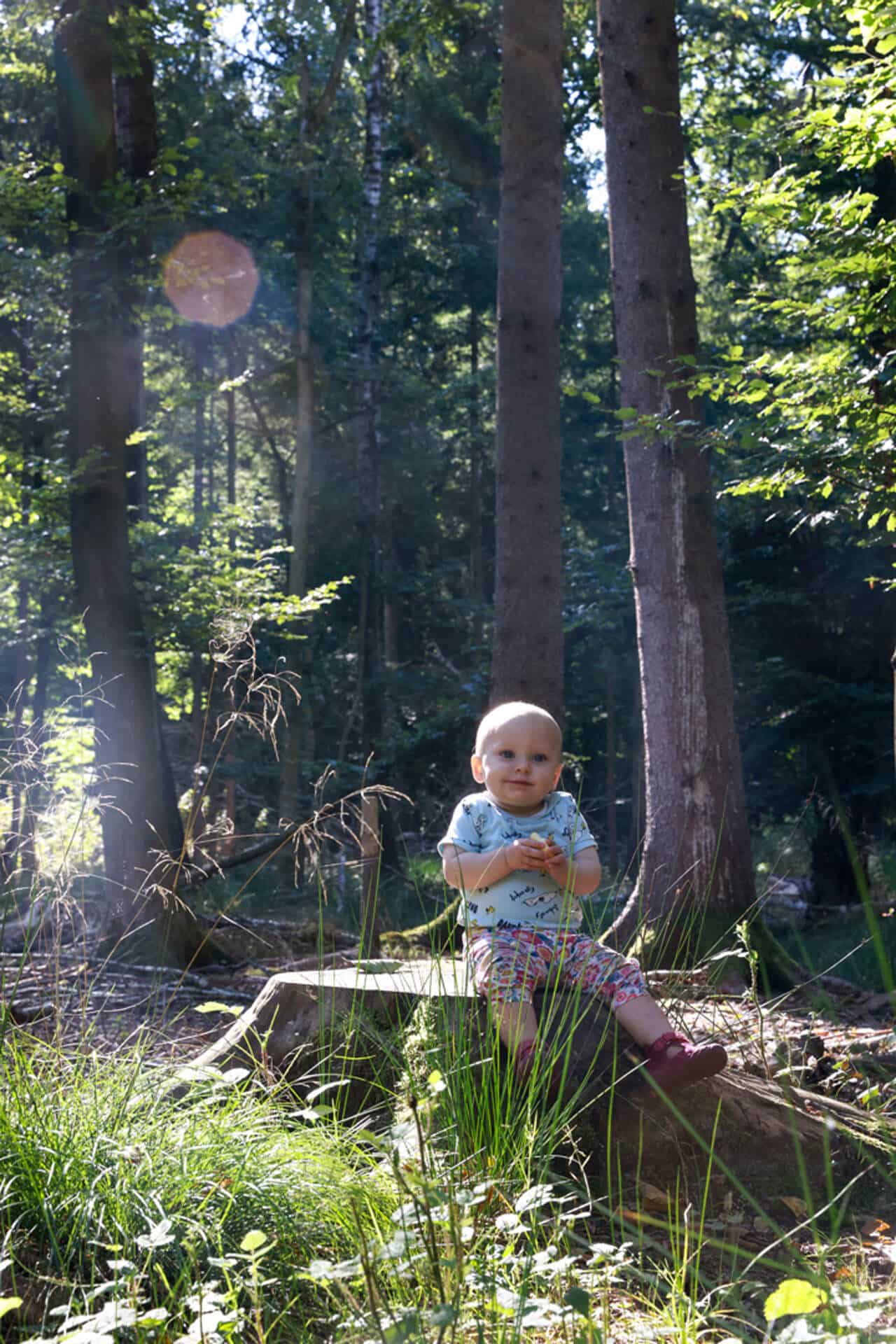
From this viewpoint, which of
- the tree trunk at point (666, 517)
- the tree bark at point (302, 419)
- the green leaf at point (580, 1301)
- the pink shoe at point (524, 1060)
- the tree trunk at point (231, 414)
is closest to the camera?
the green leaf at point (580, 1301)

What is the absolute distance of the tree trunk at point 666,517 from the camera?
21.9 feet

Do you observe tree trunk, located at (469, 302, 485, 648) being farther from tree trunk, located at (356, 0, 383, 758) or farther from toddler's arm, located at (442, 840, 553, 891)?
toddler's arm, located at (442, 840, 553, 891)

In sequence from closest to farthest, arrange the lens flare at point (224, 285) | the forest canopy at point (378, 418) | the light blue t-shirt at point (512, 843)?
the light blue t-shirt at point (512, 843)
the forest canopy at point (378, 418)
the lens flare at point (224, 285)

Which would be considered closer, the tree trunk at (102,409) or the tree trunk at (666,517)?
the tree trunk at (666,517)

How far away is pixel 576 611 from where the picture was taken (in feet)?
56.9

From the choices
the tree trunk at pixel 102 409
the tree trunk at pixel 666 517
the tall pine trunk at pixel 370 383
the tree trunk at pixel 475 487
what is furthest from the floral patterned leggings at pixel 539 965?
the tree trunk at pixel 475 487

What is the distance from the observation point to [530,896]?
12.7ft

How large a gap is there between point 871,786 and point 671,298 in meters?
6.28

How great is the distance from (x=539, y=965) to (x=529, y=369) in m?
5.22

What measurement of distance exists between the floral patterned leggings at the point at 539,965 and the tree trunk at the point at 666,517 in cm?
274

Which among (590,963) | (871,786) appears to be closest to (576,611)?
(871,786)

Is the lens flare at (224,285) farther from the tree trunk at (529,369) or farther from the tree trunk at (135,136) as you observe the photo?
the tree trunk at (529,369)

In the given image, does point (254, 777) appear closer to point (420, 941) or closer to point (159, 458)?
point (159, 458)

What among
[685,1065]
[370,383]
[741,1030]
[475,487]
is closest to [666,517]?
[741,1030]
